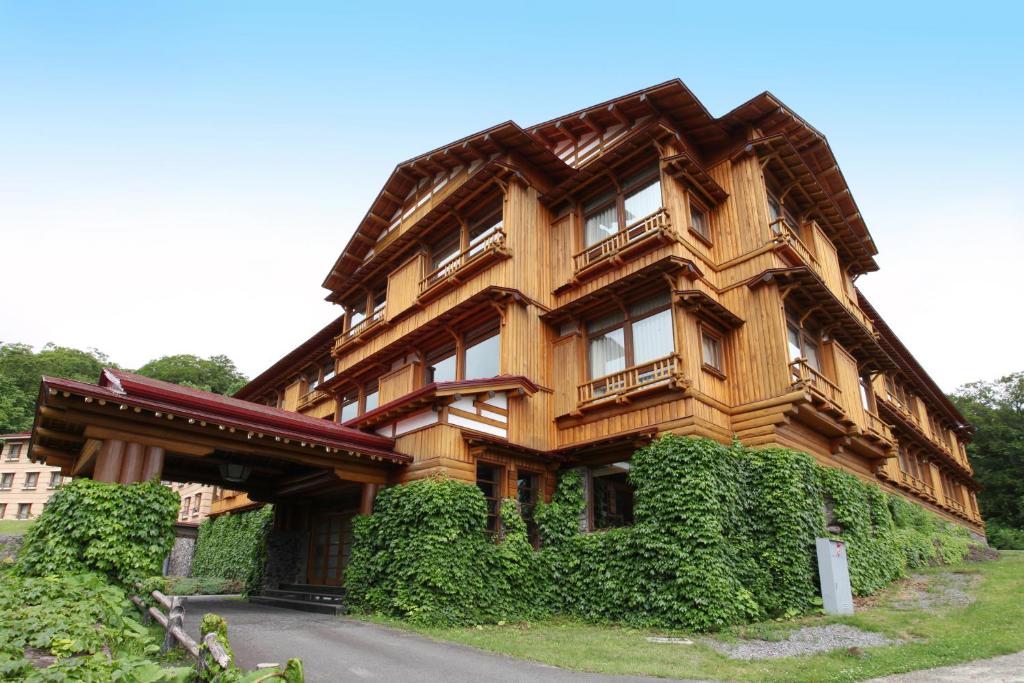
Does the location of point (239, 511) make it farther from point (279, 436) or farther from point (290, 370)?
point (279, 436)

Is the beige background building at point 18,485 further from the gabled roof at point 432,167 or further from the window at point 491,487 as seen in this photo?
the window at point 491,487

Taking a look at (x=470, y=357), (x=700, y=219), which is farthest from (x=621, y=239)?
(x=470, y=357)

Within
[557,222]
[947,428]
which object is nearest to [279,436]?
[557,222]

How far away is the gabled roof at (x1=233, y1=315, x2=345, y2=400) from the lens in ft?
92.3

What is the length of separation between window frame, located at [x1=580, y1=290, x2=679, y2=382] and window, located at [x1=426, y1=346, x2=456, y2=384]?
4.32 meters

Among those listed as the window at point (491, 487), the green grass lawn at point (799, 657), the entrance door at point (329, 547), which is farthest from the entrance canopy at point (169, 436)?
the green grass lawn at point (799, 657)

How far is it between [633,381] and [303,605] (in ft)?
34.0

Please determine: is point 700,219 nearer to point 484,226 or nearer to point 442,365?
point 484,226

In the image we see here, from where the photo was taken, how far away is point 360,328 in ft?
81.4

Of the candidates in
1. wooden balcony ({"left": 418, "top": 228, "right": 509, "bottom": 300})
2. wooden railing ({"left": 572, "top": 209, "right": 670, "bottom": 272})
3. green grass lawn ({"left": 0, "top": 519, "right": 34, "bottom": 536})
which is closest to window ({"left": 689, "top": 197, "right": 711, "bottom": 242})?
wooden railing ({"left": 572, "top": 209, "right": 670, "bottom": 272})

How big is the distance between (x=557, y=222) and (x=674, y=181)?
4.22 metres

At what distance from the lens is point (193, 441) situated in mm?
12523

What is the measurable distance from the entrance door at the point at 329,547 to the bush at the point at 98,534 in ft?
23.5

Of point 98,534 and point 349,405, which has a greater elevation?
point 349,405
